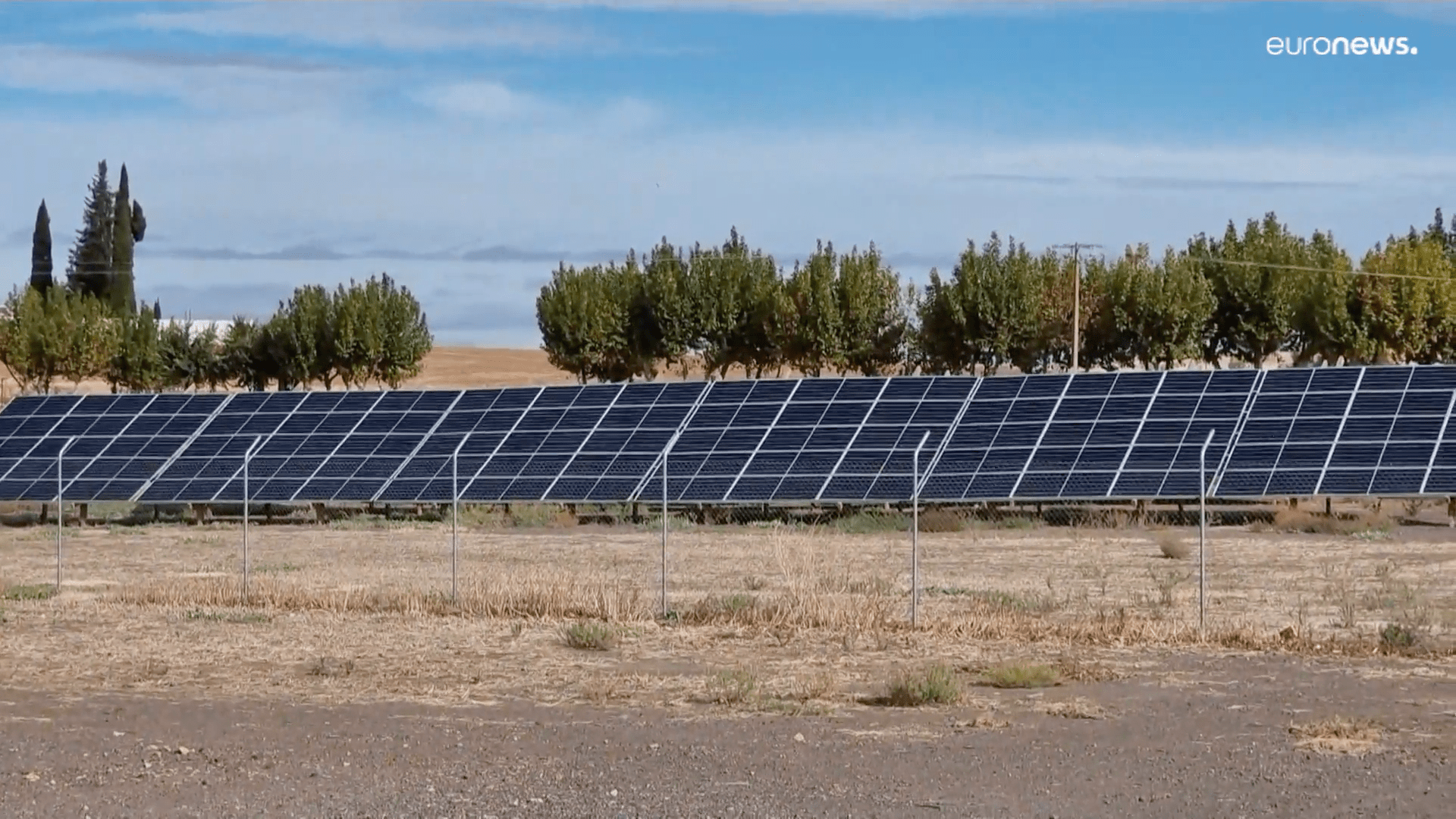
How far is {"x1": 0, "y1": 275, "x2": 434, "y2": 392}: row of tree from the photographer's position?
82.9 metres

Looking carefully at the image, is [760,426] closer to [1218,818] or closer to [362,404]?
[362,404]

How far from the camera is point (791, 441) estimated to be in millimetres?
37812

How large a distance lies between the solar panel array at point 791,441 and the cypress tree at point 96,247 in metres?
76.7

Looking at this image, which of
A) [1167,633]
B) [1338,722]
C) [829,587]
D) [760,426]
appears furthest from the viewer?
[760,426]

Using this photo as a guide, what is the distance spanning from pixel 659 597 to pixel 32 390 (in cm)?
7210

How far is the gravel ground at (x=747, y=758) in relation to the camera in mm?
11344

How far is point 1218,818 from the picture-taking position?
10.9 metres

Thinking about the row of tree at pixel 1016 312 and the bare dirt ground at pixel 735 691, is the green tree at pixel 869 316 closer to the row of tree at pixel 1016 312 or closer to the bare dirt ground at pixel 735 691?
the row of tree at pixel 1016 312

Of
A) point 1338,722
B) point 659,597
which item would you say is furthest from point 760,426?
point 1338,722

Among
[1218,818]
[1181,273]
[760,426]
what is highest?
[1181,273]

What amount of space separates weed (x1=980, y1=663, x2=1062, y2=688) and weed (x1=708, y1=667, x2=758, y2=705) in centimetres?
197

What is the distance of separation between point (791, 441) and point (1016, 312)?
3806cm

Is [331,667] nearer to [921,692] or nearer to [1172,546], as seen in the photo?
[921,692]

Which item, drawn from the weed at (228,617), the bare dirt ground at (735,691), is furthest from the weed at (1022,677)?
the weed at (228,617)
